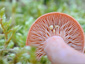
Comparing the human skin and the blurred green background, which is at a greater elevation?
the blurred green background


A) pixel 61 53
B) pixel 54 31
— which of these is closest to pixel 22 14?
pixel 54 31

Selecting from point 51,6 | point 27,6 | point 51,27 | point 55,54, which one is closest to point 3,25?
point 51,27

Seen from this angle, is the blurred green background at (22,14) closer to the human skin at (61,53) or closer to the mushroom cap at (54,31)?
the mushroom cap at (54,31)

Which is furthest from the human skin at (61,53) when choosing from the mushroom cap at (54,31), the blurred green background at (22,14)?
the blurred green background at (22,14)

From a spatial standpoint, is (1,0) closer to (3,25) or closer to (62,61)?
(3,25)

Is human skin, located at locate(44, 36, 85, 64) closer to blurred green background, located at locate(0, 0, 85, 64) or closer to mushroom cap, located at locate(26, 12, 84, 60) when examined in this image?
mushroom cap, located at locate(26, 12, 84, 60)

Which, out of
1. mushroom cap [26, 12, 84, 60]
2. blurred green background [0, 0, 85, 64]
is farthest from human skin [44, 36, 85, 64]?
blurred green background [0, 0, 85, 64]
